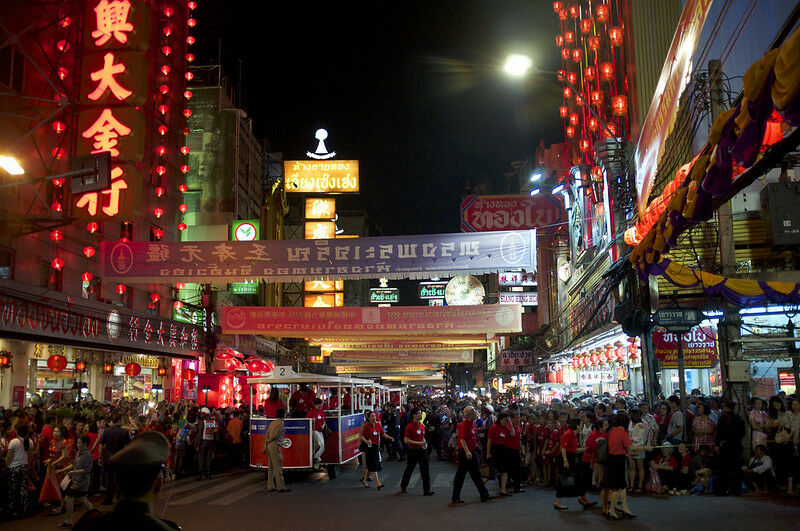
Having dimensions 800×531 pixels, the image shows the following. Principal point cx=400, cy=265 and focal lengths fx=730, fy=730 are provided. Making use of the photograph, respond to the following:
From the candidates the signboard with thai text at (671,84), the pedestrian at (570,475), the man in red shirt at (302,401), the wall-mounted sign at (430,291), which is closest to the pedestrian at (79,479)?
the man in red shirt at (302,401)

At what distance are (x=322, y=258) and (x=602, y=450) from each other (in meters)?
8.38

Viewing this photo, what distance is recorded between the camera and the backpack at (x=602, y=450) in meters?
12.7

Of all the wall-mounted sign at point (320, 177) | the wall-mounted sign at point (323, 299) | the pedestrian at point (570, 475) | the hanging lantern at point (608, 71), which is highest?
the wall-mounted sign at point (320, 177)

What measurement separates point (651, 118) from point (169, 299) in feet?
85.1

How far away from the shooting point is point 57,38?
73.2 ft

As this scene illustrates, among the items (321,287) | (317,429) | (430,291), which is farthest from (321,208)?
(317,429)

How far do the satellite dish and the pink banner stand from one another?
9.46 meters

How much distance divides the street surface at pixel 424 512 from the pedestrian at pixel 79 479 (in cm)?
41

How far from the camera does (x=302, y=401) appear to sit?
63.9 feet

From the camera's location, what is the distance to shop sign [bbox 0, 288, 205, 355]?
1883 cm

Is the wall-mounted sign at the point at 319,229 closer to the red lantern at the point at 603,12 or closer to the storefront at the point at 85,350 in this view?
the storefront at the point at 85,350

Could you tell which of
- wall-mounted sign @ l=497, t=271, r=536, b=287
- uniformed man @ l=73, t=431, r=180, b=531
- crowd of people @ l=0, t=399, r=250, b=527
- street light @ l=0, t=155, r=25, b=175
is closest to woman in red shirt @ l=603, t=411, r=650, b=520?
crowd of people @ l=0, t=399, r=250, b=527

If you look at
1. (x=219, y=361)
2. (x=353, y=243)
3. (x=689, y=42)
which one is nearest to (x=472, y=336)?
(x=219, y=361)

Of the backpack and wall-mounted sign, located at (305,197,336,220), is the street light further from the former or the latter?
wall-mounted sign, located at (305,197,336,220)
